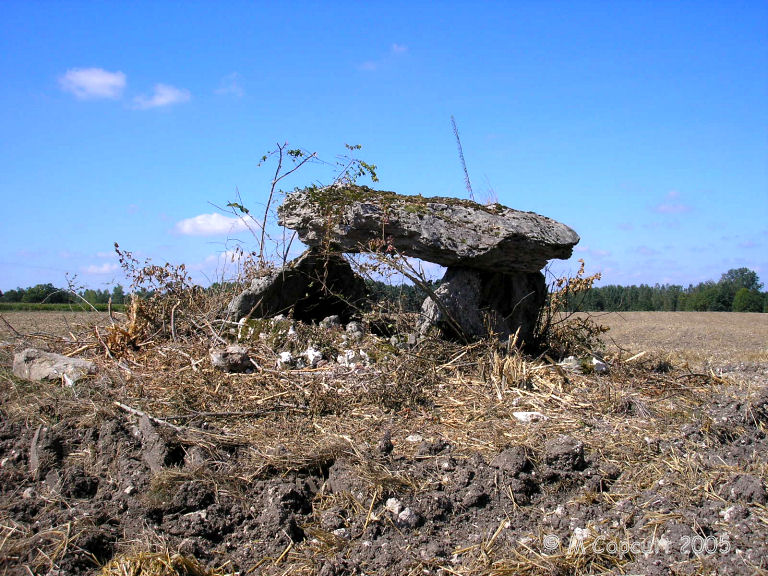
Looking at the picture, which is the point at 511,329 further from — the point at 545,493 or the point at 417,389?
the point at 545,493

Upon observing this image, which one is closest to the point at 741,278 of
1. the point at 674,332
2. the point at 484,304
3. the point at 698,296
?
the point at 698,296

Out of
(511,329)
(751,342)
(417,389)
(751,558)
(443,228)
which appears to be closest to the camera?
(751,558)

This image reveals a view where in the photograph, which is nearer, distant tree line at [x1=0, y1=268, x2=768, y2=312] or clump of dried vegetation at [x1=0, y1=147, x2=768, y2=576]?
clump of dried vegetation at [x1=0, y1=147, x2=768, y2=576]

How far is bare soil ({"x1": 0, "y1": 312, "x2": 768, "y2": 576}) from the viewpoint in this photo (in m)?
3.40

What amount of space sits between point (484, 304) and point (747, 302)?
97.5 feet

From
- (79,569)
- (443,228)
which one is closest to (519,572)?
(79,569)

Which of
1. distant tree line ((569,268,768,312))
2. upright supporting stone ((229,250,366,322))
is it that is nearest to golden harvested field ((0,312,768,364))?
upright supporting stone ((229,250,366,322))

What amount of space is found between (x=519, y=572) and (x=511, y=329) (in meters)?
4.42

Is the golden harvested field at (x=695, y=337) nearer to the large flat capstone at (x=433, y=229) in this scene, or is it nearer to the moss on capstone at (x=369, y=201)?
the large flat capstone at (x=433, y=229)

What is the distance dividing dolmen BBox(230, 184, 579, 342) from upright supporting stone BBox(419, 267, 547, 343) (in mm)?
12

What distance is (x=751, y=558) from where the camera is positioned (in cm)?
311

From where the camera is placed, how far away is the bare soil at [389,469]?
340 cm

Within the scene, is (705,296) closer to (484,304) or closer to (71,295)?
(484,304)

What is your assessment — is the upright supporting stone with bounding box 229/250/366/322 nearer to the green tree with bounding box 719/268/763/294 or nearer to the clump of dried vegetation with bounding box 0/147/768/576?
the clump of dried vegetation with bounding box 0/147/768/576
